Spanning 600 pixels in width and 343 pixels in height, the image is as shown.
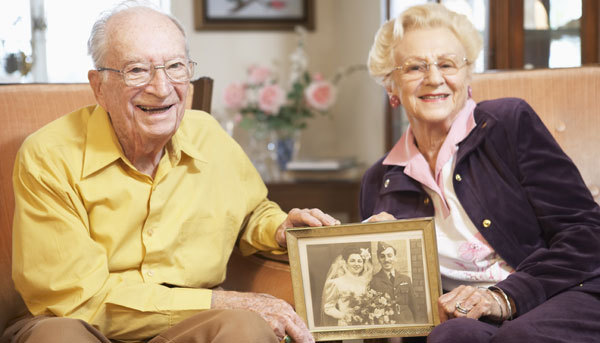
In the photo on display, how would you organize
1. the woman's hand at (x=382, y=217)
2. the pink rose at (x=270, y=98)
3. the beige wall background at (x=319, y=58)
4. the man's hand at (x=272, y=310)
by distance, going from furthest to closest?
the beige wall background at (x=319, y=58) → the pink rose at (x=270, y=98) → the woman's hand at (x=382, y=217) → the man's hand at (x=272, y=310)

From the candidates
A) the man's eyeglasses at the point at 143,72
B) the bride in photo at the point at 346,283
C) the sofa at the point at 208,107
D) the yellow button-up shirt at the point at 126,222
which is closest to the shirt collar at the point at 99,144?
the yellow button-up shirt at the point at 126,222

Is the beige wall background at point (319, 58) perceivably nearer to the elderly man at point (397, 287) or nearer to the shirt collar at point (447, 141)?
the shirt collar at point (447, 141)

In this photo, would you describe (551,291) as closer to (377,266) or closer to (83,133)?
(377,266)

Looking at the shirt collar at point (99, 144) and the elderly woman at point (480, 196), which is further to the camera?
the shirt collar at point (99, 144)

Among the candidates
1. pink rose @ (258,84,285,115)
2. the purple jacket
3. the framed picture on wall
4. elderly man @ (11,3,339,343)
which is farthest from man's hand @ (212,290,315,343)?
the framed picture on wall

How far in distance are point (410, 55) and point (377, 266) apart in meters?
0.60

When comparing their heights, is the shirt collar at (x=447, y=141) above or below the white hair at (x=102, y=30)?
below

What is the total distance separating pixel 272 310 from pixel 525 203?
0.66 metres

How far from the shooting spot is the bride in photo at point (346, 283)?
4.98ft

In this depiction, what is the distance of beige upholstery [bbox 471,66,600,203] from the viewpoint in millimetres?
2020

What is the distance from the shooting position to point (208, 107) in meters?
2.11

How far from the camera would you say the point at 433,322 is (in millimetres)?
1504

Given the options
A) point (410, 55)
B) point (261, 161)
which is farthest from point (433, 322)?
point (261, 161)

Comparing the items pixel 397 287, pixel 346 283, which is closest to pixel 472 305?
pixel 397 287
